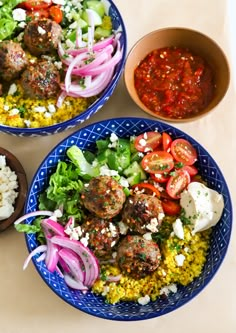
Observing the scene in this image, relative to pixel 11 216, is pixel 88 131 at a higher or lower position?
higher

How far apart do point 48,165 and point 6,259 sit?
0.49 metres

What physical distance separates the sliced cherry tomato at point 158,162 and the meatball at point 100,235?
11.5 inches

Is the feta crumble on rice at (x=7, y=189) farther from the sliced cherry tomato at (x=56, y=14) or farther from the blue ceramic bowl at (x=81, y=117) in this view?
the sliced cherry tomato at (x=56, y=14)

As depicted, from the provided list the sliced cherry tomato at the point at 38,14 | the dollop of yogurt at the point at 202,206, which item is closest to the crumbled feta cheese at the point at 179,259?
the dollop of yogurt at the point at 202,206

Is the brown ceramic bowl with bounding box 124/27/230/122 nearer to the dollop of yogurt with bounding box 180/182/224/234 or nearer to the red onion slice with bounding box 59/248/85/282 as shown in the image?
the dollop of yogurt with bounding box 180/182/224/234

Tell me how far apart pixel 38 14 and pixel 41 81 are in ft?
1.31

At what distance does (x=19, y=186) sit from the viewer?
241cm

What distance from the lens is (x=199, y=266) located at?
7.13 ft

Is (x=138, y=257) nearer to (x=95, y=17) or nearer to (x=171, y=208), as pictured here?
(x=171, y=208)

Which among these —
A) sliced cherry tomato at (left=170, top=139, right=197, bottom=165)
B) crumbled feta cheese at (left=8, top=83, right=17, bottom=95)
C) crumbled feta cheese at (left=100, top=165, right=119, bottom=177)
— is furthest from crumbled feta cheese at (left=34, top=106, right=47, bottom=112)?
sliced cherry tomato at (left=170, top=139, right=197, bottom=165)

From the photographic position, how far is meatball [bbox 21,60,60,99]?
233cm

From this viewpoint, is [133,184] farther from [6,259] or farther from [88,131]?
[6,259]

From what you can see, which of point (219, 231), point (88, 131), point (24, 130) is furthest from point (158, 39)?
point (219, 231)

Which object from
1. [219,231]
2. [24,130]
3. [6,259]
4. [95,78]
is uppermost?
[95,78]
